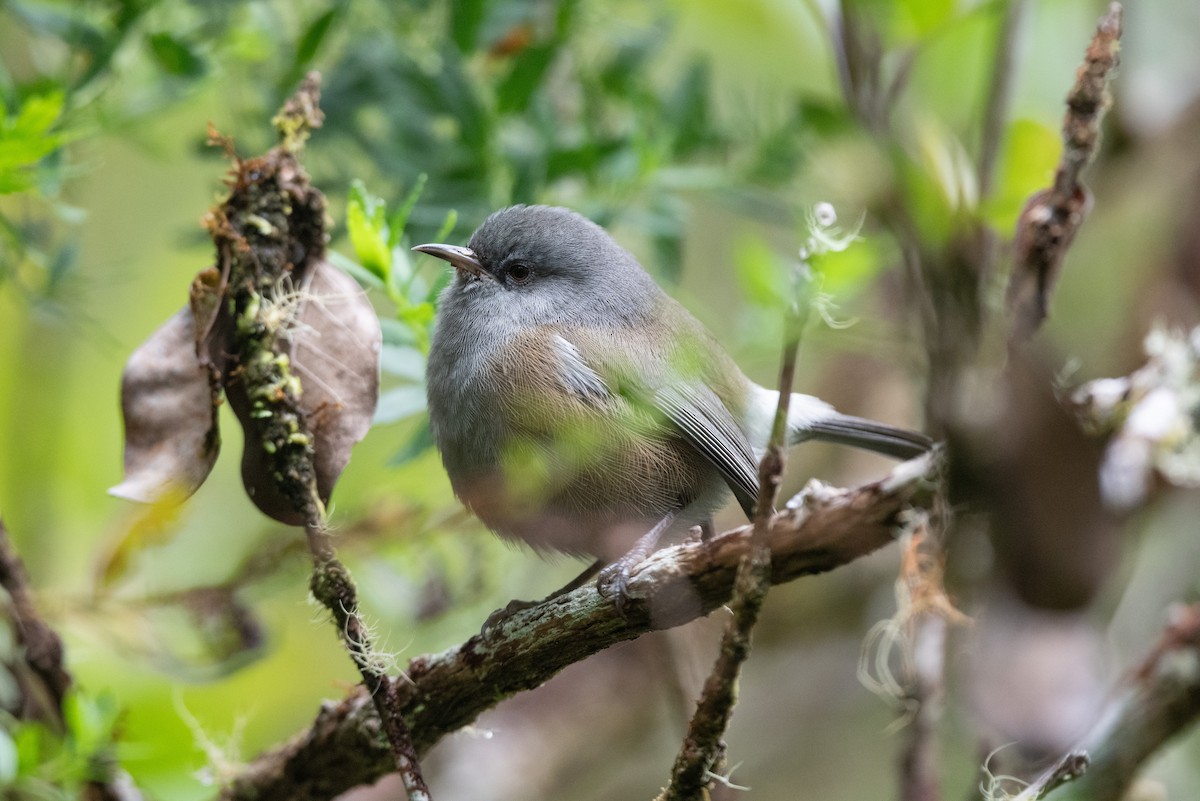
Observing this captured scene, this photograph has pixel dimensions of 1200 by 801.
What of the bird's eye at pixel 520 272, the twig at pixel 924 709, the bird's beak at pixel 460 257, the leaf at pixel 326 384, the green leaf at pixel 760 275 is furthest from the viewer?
the green leaf at pixel 760 275

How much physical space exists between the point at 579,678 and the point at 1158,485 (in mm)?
2378

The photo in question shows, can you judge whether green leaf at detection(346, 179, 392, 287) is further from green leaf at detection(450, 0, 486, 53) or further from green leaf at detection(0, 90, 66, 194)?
green leaf at detection(450, 0, 486, 53)

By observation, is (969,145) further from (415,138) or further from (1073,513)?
(415,138)

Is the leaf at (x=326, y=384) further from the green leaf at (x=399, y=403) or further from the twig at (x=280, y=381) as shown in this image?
the green leaf at (x=399, y=403)

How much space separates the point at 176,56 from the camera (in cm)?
268

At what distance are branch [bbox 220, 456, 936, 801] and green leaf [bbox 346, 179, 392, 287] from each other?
79 cm

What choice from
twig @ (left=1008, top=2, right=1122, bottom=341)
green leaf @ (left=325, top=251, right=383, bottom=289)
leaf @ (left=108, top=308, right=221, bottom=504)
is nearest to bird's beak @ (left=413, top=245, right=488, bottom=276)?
green leaf @ (left=325, top=251, right=383, bottom=289)

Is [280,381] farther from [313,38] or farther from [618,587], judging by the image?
[313,38]

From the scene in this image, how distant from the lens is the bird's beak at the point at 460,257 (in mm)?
2849

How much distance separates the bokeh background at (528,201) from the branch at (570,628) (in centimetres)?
15

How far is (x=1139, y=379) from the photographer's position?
2699mm

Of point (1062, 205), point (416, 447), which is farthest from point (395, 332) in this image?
point (1062, 205)

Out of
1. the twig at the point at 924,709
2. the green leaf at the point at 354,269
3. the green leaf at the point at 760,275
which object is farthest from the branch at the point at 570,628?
the green leaf at the point at 760,275

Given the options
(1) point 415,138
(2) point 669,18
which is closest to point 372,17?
(1) point 415,138
